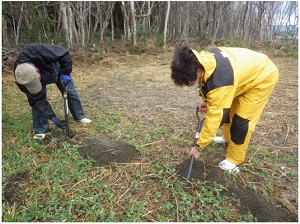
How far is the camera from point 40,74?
2.77 m

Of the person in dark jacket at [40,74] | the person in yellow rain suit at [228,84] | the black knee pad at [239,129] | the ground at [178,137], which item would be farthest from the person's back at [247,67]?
the person in dark jacket at [40,74]

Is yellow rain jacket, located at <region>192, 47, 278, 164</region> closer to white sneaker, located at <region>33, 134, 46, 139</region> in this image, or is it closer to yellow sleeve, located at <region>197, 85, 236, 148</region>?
yellow sleeve, located at <region>197, 85, 236, 148</region>

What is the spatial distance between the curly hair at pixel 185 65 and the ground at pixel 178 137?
3.12 feet

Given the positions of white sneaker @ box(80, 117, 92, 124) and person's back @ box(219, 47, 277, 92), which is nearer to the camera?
person's back @ box(219, 47, 277, 92)

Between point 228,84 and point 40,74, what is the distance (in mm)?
2070

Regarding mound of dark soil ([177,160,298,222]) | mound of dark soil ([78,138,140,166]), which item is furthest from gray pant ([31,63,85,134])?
mound of dark soil ([177,160,298,222])

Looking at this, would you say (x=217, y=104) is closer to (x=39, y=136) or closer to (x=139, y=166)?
(x=139, y=166)

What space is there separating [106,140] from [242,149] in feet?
4.78

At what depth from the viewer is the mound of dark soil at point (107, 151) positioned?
247 centimetres

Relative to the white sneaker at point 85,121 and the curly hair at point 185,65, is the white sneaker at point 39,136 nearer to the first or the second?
the white sneaker at point 85,121

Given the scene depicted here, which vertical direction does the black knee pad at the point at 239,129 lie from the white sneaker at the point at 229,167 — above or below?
above

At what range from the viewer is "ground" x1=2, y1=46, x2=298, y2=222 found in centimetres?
209

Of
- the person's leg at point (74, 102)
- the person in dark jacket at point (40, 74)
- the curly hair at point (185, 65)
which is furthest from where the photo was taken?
the person's leg at point (74, 102)

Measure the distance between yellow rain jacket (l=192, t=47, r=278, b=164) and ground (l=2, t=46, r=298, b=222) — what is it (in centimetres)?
31
